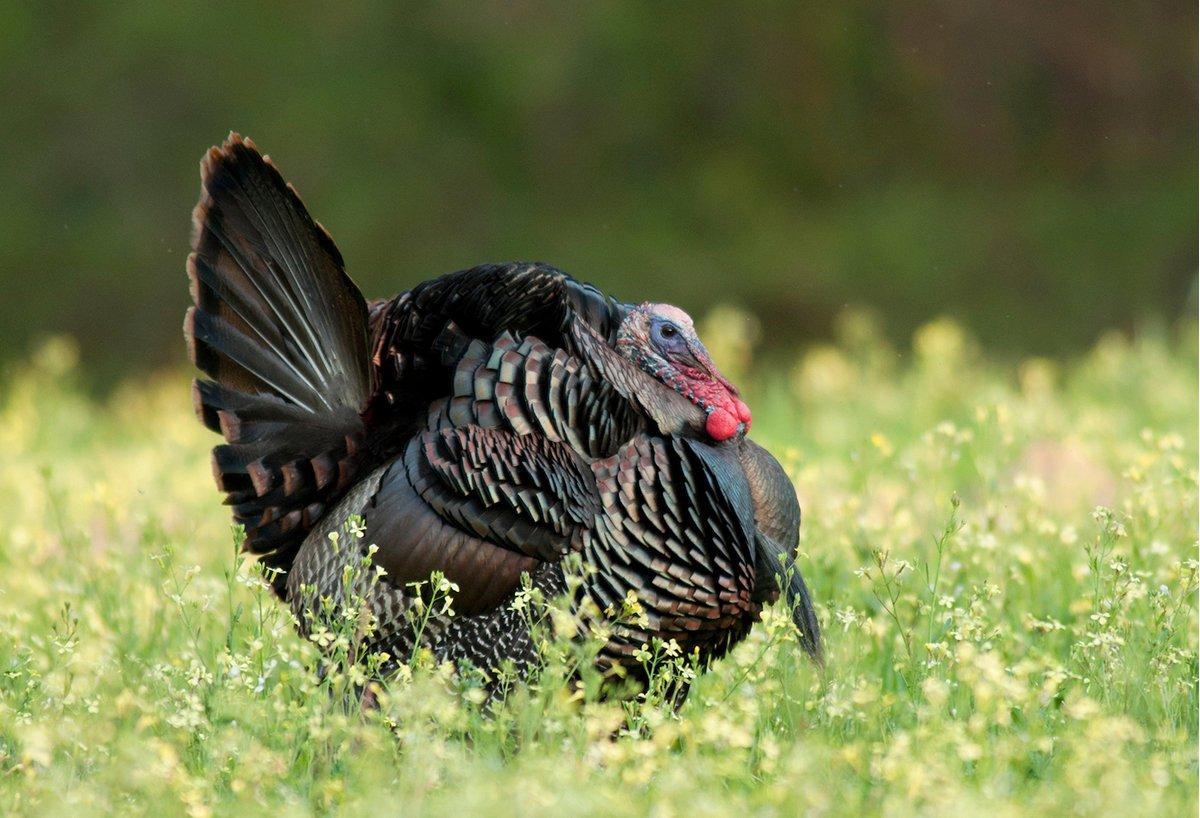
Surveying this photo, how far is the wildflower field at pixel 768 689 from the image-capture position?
2.92 meters

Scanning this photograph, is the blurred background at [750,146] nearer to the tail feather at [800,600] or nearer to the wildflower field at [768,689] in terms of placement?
the wildflower field at [768,689]

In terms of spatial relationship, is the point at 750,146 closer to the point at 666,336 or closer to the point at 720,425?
the point at 666,336

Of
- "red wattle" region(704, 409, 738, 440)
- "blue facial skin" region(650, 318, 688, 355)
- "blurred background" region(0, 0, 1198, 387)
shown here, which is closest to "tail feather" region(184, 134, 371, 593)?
"blue facial skin" region(650, 318, 688, 355)

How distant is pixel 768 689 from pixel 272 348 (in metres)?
1.50

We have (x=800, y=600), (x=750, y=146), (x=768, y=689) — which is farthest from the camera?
(x=750, y=146)

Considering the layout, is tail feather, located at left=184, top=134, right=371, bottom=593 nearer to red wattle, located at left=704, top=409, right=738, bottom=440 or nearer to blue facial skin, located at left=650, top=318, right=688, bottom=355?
blue facial skin, located at left=650, top=318, right=688, bottom=355

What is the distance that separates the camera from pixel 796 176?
30.3 ft

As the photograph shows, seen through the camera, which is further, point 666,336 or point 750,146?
point 750,146

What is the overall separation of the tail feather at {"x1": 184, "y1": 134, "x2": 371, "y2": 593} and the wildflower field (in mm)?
267

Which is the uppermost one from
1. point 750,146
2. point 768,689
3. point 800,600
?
point 750,146

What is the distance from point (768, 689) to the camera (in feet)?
12.1

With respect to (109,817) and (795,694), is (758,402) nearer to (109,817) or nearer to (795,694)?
(795,694)

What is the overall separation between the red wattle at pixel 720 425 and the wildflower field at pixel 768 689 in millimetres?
401

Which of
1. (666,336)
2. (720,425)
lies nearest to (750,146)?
(666,336)
